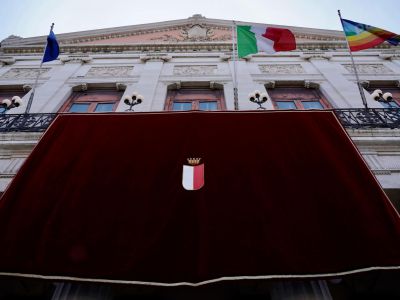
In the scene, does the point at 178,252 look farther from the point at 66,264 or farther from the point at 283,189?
the point at 283,189

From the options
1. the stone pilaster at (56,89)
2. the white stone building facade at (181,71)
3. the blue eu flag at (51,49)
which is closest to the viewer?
the white stone building facade at (181,71)

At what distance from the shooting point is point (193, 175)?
14.0 feet

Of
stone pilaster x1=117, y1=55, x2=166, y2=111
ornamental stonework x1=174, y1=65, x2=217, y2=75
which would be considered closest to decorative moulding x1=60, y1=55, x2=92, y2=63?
stone pilaster x1=117, y1=55, x2=166, y2=111

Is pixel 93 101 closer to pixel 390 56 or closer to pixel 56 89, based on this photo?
pixel 56 89

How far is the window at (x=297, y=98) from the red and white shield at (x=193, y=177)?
4982 millimetres

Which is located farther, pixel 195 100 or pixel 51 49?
pixel 195 100

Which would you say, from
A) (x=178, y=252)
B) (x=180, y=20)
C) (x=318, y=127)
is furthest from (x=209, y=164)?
(x=180, y=20)

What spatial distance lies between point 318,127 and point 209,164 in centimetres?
226

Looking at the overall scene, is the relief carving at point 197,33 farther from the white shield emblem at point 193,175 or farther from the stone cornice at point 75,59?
the white shield emblem at point 193,175

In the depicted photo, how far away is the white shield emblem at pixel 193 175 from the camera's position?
4.14 metres

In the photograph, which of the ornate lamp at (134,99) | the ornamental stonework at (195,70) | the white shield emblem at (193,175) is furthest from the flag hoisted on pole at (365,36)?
the white shield emblem at (193,175)

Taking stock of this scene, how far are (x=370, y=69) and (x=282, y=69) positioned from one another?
312 cm

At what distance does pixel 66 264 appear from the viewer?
11.0 feet

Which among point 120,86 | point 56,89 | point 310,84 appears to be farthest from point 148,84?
point 310,84
